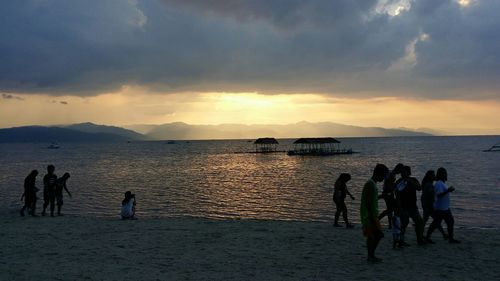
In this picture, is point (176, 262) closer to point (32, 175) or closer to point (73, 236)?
point (73, 236)

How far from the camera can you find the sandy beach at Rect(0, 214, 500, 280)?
827 centimetres

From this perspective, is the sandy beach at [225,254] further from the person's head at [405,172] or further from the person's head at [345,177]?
the person's head at [405,172]

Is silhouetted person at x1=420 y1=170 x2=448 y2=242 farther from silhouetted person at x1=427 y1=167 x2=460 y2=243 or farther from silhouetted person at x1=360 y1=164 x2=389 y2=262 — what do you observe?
silhouetted person at x1=360 y1=164 x2=389 y2=262

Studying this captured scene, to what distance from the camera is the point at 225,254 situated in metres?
10.0

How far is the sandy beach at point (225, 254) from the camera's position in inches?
326

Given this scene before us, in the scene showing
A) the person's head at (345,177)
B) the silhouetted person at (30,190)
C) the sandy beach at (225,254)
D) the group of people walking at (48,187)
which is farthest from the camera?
the silhouetted person at (30,190)

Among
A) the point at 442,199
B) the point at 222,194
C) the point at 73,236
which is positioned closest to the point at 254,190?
the point at 222,194

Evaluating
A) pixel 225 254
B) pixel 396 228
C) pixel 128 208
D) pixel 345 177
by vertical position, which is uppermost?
pixel 345 177

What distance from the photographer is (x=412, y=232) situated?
12508mm

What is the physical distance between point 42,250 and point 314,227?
26.0ft

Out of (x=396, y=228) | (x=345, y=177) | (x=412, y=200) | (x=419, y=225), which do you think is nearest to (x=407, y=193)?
(x=412, y=200)

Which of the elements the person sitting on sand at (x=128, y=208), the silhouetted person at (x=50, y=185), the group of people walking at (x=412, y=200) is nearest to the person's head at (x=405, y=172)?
the group of people walking at (x=412, y=200)

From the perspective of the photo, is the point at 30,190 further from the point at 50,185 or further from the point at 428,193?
the point at 428,193

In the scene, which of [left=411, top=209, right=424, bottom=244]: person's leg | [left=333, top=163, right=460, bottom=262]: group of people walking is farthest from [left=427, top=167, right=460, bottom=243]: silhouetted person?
[left=411, top=209, right=424, bottom=244]: person's leg
